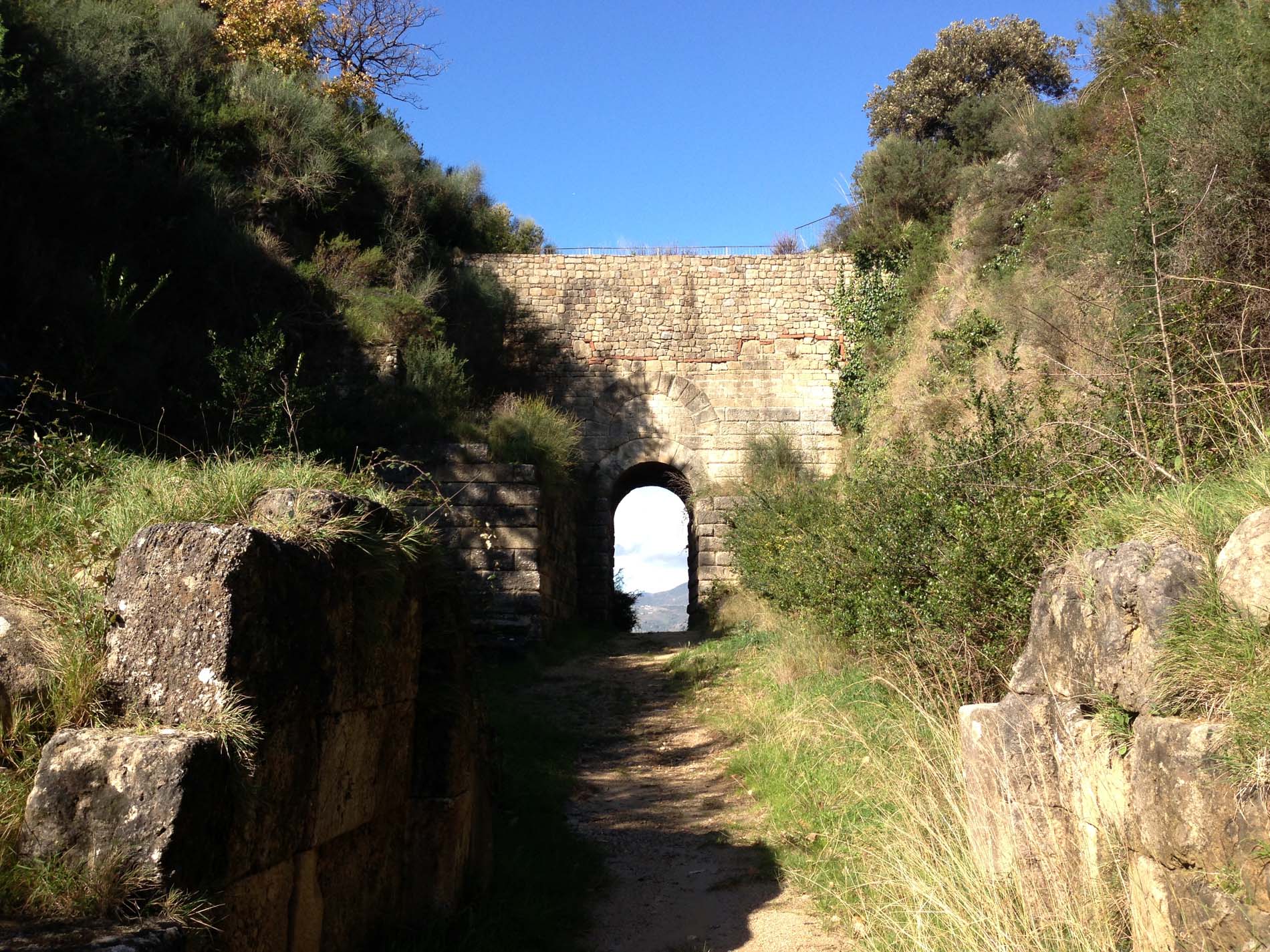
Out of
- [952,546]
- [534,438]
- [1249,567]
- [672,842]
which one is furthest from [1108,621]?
[534,438]

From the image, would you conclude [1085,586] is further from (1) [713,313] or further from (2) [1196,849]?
(1) [713,313]

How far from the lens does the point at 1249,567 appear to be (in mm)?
2641

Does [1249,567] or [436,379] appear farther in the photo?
[436,379]

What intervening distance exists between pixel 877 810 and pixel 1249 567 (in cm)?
272

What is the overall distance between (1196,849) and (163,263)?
1242 cm

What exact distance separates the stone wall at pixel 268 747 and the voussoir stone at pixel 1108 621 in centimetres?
246

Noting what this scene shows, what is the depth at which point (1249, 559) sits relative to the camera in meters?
2.65

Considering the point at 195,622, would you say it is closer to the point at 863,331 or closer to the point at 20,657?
the point at 20,657

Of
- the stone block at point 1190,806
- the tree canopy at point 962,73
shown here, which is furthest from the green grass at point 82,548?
the tree canopy at point 962,73

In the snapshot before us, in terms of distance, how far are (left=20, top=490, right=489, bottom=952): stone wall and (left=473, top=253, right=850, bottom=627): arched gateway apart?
13721 millimetres

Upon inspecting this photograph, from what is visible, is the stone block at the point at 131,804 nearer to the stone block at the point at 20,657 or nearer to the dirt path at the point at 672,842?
the stone block at the point at 20,657

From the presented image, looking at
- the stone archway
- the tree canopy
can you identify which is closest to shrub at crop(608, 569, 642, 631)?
the stone archway

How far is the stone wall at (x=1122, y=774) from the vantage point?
250 centimetres

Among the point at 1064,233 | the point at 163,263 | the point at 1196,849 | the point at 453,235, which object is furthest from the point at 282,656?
the point at 453,235
